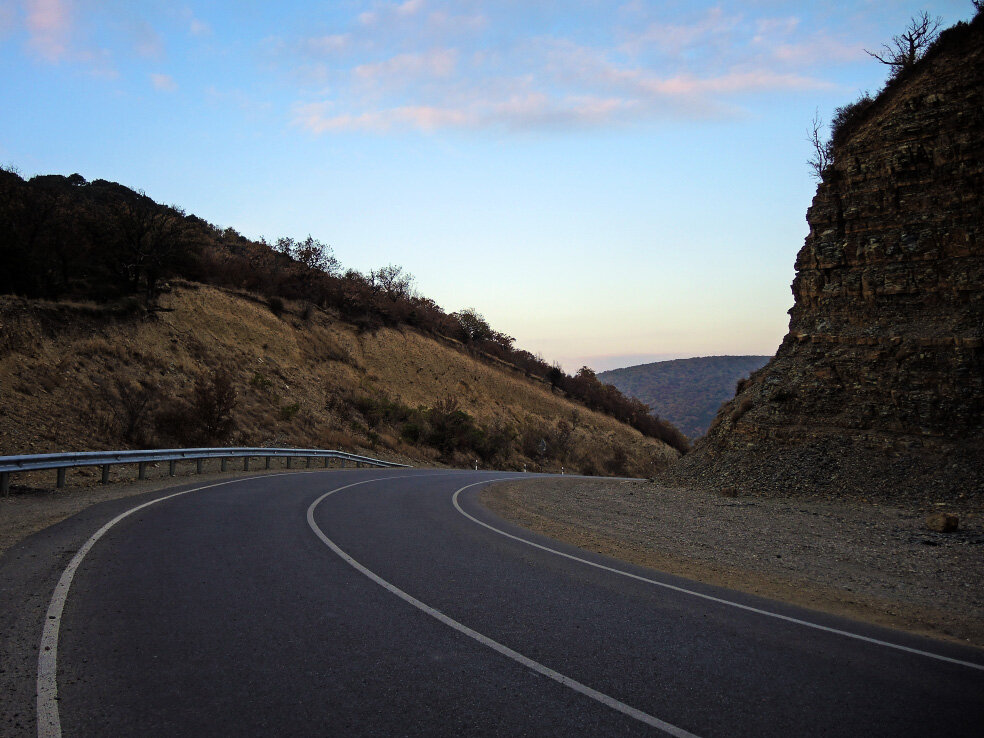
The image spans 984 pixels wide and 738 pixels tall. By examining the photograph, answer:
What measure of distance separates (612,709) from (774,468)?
16908mm

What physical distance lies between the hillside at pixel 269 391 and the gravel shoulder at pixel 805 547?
15.2 m

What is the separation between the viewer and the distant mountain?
132m

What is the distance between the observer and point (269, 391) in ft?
122

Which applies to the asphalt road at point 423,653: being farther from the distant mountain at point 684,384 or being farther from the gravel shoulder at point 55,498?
the distant mountain at point 684,384

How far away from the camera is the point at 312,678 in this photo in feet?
14.8

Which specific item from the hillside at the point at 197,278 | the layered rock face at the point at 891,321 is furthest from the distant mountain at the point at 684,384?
the layered rock face at the point at 891,321

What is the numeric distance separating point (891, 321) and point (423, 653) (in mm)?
19346

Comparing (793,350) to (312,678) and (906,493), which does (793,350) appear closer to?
(906,493)

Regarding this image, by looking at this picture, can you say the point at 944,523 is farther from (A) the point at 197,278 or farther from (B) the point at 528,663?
(A) the point at 197,278

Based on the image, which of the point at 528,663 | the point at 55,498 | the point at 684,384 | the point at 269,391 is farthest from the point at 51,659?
the point at 684,384

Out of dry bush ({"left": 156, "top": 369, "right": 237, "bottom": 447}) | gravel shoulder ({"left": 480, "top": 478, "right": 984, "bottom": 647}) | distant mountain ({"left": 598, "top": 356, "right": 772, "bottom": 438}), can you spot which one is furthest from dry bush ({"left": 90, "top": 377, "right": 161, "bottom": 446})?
distant mountain ({"left": 598, "top": 356, "right": 772, "bottom": 438})

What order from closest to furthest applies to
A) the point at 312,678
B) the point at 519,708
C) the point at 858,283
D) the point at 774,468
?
1. the point at 519,708
2. the point at 312,678
3. the point at 774,468
4. the point at 858,283

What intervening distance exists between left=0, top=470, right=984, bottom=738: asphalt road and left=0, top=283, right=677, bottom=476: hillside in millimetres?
15054

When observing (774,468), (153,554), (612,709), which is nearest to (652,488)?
(774,468)
